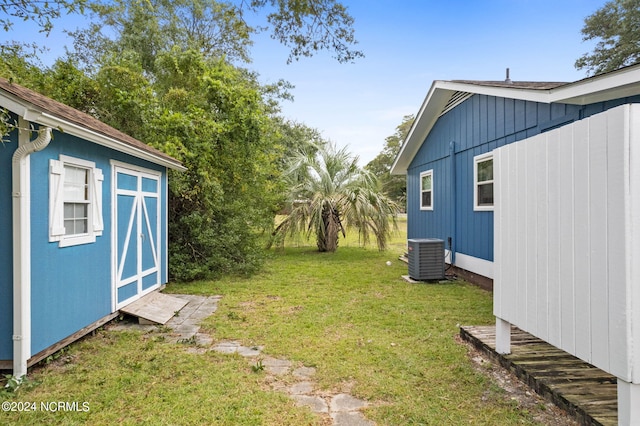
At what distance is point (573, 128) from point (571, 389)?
1811 millimetres

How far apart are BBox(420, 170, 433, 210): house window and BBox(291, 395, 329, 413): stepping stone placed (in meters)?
7.66

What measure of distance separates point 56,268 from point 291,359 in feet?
8.07

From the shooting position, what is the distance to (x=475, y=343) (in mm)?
3963

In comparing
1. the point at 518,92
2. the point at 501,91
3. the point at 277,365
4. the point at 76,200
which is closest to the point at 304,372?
the point at 277,365

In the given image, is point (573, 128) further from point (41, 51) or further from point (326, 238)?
point (41, 51)

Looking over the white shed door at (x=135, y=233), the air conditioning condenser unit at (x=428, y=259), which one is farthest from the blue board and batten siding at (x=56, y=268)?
the air conditioning condenser unit at (x=428, y=259)

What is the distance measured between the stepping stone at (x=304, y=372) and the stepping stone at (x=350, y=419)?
27.6 inches

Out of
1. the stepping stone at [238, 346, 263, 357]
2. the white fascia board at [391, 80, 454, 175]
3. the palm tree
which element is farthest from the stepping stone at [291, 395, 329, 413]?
the palm tree

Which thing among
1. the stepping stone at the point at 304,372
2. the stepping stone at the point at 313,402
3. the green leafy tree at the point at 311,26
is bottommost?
the stepping stone at the point at 304,372

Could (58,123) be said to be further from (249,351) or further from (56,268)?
(249,351)

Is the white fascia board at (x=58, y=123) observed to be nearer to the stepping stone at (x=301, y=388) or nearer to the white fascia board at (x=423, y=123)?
the stepping stone at (x=301, y=388)

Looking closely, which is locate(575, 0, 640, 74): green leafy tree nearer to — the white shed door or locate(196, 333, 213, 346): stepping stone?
the white shed door

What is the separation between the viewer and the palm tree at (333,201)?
442 inches

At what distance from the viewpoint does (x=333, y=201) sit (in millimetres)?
11711
